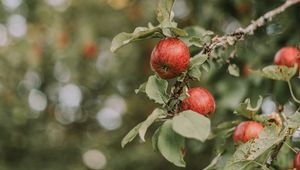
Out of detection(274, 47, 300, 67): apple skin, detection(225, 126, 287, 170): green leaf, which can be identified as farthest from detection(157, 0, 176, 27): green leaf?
detection(274, 47, 300, 67): apple skin

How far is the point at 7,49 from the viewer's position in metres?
4.61

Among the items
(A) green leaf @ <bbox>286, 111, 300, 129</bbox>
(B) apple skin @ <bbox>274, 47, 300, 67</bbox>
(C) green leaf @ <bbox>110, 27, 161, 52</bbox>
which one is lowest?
(A) green leaf @ <bbox>286, 111, 300, 129</bbox>

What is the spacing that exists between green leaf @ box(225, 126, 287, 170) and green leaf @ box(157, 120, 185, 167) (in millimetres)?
159

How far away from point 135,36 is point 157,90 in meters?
0.14

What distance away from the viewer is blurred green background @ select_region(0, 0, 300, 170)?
2.54 m

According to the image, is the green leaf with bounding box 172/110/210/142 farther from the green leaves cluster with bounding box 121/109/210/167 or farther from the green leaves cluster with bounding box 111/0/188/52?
the green leaves cluster with bounding box 111/0/188/52

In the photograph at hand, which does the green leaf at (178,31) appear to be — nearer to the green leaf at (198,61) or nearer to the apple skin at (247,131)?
the green leaf at (198,61)

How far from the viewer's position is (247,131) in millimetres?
1405

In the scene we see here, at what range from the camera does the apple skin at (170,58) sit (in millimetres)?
1229

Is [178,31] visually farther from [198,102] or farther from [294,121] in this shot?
[294,121]

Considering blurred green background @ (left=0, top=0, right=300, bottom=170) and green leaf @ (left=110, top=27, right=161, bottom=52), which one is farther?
blurred green background @ (left=0, top=0, right=300, bottom=170)

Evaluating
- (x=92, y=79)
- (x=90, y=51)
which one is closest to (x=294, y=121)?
(x=90, y=51)

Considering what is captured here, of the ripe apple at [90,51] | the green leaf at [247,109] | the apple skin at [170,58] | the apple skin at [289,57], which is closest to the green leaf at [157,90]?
the apple skin at [170,58]

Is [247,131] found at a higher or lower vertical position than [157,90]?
lower
